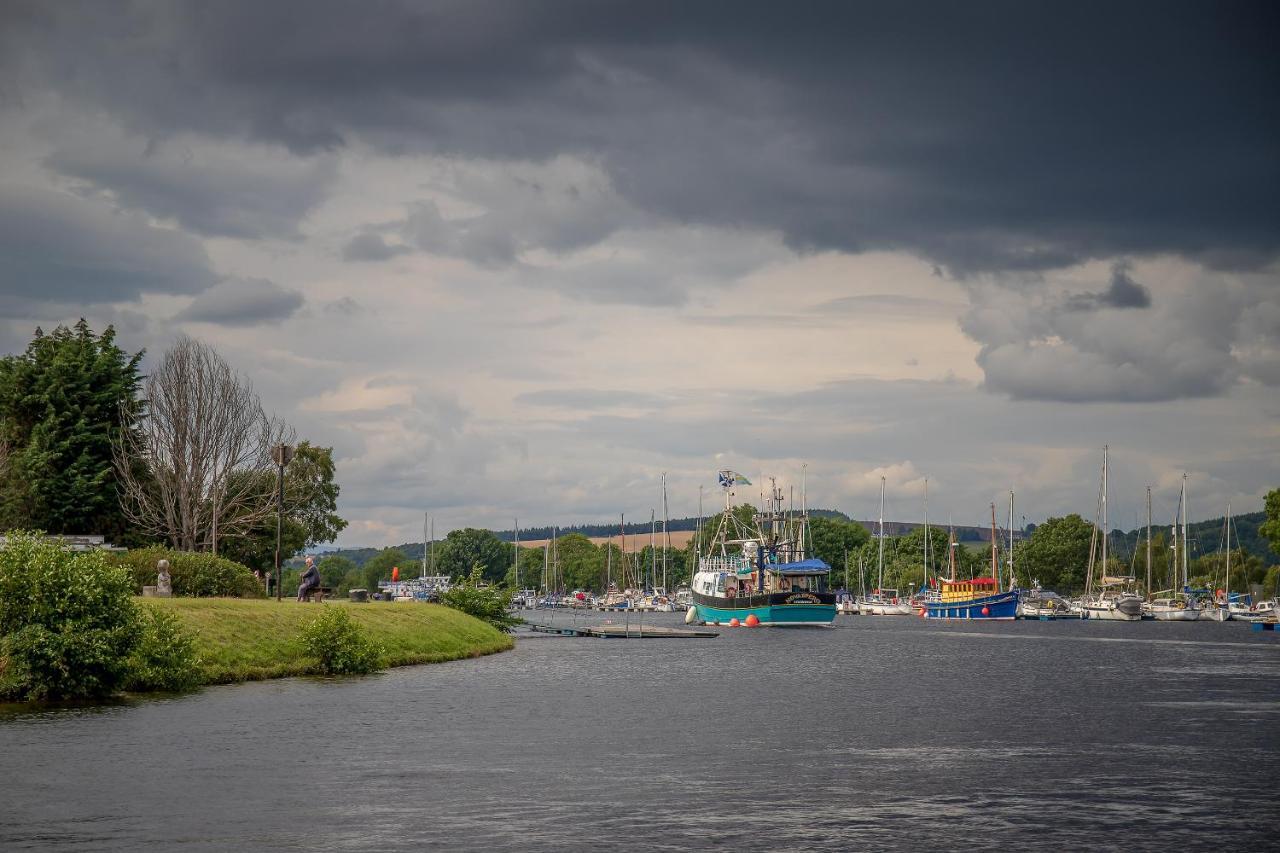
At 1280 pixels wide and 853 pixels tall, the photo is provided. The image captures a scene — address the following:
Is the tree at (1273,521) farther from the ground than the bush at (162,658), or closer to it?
farther from the ground

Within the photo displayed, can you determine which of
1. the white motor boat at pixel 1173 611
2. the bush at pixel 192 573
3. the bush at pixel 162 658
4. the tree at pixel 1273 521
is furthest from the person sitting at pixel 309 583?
the white motor boat at pixel 1173 611

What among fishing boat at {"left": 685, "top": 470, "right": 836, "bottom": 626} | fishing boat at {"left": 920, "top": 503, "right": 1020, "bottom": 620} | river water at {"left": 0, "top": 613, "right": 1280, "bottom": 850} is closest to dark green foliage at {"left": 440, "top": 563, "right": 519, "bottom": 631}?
river water at {"left": 0, "top": 613, "right": 1280, "bottom": 850}

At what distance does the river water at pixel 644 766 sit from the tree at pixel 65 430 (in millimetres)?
34145

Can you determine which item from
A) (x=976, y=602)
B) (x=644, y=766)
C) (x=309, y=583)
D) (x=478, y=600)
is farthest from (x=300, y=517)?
(x=976, y=602)

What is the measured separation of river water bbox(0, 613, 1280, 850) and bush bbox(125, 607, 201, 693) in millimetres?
1399

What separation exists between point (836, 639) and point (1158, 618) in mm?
75266

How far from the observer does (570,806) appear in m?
30.0

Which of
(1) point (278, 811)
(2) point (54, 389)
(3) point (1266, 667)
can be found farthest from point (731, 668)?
(1) point (278, 811)

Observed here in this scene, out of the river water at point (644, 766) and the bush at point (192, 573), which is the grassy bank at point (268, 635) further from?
the bush at point (192, 573)

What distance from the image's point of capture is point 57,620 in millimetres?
46375

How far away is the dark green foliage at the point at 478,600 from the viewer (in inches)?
4039

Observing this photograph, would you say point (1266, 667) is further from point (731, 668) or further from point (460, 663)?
point (460, 663)

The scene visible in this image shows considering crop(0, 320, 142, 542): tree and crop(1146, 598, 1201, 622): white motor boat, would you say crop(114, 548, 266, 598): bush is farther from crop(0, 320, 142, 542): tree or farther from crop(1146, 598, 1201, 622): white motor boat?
crop(1146, 598, 1201, 622): white motor boat

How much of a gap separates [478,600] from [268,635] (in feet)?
142
